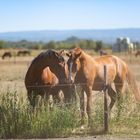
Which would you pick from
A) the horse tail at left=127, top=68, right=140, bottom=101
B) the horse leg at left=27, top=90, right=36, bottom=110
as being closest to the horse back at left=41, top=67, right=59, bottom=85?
the horse leg at left=27, top=90, right=36, bottom=110

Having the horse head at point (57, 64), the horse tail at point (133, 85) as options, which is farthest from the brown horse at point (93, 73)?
the horse head at point (57, 64)

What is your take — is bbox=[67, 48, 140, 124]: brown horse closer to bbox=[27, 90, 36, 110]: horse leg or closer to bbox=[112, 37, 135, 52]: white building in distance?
bbox=[27, 90, 36, 110]: horse leg

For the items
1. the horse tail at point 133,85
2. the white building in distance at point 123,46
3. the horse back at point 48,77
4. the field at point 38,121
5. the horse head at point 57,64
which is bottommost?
the white building in distance at point 123,46

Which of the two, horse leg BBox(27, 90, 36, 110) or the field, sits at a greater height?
horse leg BBox(27, 90, 36, 110)

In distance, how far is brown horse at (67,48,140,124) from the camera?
11.0 meters

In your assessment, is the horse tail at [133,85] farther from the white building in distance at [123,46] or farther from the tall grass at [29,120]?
the white building in distance at [123,46]

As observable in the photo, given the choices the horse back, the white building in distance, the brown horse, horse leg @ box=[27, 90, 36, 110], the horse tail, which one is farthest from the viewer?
the white building in distance

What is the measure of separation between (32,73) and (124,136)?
2580mm

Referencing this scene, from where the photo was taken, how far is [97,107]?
10594 mm

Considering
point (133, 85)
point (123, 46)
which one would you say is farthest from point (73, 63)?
point (123, 46)

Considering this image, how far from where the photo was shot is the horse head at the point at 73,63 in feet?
35.7

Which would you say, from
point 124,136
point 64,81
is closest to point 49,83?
point 64,81

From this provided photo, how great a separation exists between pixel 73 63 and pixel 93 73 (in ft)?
2.58

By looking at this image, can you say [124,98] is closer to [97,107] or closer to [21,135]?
[97,107]
